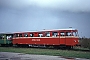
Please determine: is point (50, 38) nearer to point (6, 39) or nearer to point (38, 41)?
point (38, 41)

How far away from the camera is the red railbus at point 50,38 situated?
28.3 metres

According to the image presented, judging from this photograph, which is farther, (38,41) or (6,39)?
(6,39)

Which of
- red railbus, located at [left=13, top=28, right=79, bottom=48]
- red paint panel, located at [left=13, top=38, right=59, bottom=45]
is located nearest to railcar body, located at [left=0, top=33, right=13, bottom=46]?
red paint panel, located at [left=13, top=38, right=59, bottom=45]

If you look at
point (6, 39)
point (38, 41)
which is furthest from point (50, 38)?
point (6, 39)

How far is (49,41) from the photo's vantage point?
30.2m

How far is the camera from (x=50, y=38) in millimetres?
29984

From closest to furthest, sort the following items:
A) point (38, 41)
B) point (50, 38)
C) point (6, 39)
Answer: point (50, 38) < point (38, 41) < point (6, 39)

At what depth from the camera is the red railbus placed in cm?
2827

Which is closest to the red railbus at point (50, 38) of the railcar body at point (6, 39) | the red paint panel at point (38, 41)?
the red paint panel at point (38, 41)

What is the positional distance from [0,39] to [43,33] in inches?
484

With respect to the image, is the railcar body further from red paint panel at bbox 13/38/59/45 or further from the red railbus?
the red railbus

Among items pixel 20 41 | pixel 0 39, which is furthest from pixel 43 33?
pixel 0 39

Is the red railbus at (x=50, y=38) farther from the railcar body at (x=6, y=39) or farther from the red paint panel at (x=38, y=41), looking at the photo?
the railcar body at (x=6, y=39)

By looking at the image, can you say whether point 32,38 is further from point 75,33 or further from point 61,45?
point 75,33
